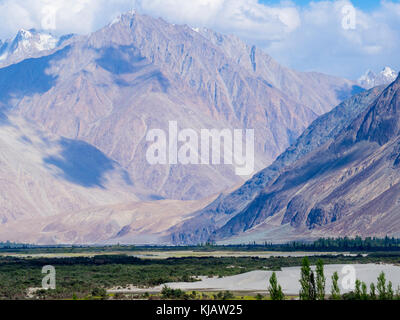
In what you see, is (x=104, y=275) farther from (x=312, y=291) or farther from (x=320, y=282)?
(x=320, y=282)

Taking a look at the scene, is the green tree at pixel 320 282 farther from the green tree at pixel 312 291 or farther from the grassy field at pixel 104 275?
the grassy field at pixel 104 275

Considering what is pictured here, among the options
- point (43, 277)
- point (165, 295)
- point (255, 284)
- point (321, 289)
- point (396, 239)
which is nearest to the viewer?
point (321, 289)

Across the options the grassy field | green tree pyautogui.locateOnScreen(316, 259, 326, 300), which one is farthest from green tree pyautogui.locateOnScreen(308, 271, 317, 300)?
the grassy field

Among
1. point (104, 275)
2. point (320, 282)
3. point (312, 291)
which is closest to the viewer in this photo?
point (320, 282)

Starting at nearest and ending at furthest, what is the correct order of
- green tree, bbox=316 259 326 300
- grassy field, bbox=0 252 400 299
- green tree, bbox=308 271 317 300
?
green tree, bbox=316 259 326 300, green tree, bbox=308 271 317 300, grassy field, bbox=0 252 400 299

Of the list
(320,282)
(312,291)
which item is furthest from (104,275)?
(320,282)

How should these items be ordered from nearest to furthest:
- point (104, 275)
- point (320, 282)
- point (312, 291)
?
point (320, 282) → point (312, 291) → point (104, 275)

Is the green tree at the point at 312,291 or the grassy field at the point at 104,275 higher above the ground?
the grassy field at the point at 104,275

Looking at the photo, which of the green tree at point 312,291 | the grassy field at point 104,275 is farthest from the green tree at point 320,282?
the grassy field at point 104,275

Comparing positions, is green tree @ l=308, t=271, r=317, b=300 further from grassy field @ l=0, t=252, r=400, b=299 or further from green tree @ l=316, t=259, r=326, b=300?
grassy field @ l=0, t=252, r=400, b=299
